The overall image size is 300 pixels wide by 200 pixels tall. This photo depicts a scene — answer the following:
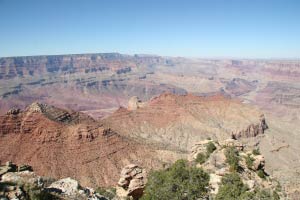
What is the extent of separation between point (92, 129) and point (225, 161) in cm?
4126

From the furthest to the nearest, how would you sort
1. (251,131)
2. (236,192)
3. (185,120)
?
1. (185,120)
2. (251,131)
3. (236,192)

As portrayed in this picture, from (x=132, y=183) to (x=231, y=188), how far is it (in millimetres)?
11181

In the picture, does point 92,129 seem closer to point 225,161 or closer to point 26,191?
point 225,161

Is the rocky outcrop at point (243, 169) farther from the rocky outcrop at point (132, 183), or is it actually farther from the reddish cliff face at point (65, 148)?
the reddish cliff face at point (65, 148)

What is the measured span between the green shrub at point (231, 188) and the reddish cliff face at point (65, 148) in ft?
111

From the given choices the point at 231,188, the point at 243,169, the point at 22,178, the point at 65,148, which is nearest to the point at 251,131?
the point at 65,148

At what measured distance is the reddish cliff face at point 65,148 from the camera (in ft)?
205

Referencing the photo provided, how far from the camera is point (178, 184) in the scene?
29.6m

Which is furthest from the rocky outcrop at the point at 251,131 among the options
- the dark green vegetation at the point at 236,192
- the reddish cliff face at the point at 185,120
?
the dark green vegetation at the point at 236,192

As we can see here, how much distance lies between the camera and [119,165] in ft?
220

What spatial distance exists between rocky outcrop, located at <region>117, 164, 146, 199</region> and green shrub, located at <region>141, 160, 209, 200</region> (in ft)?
11.8

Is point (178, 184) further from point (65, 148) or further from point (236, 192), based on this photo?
point (65, 148)

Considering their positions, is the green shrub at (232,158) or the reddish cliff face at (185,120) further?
the reddish cliff face at (185,120)

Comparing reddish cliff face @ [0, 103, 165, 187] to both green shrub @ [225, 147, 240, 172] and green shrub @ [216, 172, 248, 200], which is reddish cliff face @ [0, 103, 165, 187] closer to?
green shrub @ [225, 147, 240, 172]
